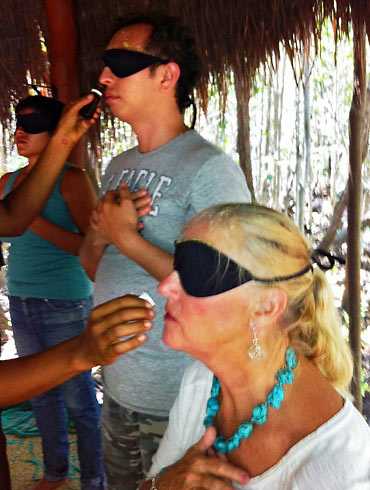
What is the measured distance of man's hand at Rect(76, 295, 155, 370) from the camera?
91 cm

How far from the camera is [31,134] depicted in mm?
2240

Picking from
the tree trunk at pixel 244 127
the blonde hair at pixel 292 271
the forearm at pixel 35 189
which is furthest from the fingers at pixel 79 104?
the tree trunk at pixel 244 127

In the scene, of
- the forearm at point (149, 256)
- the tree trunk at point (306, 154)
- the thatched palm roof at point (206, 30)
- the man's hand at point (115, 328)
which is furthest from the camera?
the tree trunk at point (306, 154)

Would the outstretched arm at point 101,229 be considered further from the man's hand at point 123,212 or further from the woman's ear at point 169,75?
the woman's ear at point 169,75

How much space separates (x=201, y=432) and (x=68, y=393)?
1.09 metres

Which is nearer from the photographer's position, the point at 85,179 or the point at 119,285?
the point at 119,285

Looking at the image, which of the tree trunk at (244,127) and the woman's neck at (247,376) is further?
the tree trunk at (244,127)

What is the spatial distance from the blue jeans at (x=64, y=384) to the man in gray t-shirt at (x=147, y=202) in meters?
0.54

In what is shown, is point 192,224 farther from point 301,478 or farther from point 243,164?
point 243,164

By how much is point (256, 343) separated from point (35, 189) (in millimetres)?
886

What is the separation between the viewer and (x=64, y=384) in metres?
2.21

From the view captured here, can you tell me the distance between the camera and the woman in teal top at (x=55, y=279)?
215 centimetres

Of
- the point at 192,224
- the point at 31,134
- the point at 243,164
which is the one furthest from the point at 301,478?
the point at 243,164

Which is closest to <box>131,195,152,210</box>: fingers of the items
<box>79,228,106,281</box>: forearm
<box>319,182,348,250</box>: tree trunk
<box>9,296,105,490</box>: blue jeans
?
<box>79,228,106,281</box>: forearm
